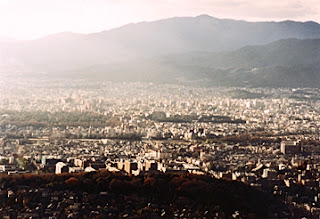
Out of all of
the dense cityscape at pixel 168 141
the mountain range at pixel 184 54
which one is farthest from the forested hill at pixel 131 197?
the mountain range at pixel 184 54

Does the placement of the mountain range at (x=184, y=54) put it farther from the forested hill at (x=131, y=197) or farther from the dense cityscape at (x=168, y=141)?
the forested hill at (x=131, y=197)

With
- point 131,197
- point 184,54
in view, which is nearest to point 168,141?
point 131,197

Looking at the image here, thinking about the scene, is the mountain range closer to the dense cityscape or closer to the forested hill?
the dense cityscape

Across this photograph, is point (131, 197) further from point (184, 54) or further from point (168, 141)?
point (184, 54)

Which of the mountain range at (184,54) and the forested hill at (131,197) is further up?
the forested hill at (131,197)

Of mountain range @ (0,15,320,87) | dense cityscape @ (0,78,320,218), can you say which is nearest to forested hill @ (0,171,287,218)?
dense cityscape @ (0,78,320,218)
